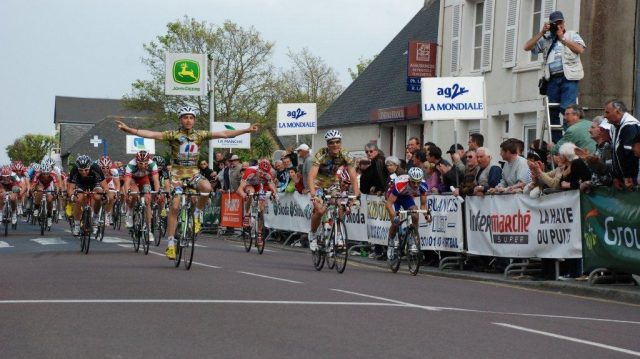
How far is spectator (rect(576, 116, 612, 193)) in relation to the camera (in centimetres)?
1635

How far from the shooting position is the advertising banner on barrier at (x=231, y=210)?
3469cm

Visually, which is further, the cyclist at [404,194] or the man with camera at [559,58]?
the man with camera at [559,58]

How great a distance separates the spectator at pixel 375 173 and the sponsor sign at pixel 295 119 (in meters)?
14.1

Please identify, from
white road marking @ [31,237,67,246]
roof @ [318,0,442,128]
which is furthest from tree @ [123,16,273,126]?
white road marking @ [31,237,67,246]

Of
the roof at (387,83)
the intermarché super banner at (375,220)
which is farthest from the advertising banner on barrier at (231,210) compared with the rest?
the roof at (387,83)

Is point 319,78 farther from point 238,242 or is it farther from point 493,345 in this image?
point 493,345

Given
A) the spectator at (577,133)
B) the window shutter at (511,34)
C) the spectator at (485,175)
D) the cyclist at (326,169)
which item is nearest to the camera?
the spectator at (577,133)

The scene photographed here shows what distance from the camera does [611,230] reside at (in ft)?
54.1

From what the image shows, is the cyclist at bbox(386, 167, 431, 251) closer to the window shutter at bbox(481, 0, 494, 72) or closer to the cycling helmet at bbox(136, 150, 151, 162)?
the cycling helmet at bbox(136, 150, 151, 162)

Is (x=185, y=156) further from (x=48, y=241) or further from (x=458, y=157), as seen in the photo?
(x=48, y=241)

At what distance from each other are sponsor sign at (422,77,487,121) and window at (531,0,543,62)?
1007cm

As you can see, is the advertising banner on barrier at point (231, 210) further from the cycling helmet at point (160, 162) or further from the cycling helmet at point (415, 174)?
the cycling helmet at point (415, 174)

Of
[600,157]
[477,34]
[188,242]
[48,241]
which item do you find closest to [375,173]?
[188,242]

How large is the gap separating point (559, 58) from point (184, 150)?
Answer: 251 inches
